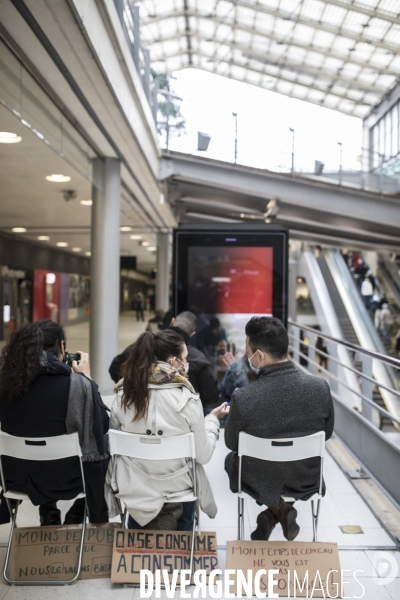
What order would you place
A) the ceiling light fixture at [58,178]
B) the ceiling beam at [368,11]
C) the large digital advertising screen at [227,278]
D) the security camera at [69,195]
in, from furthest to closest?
the ceiling beam at [368,11]
the security camera at [69,195]
the ceiling light fixture at [58,178]
the large digital advertising screen at [227,278]

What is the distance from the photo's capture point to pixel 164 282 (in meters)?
16.7

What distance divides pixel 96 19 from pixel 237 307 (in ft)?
10.1

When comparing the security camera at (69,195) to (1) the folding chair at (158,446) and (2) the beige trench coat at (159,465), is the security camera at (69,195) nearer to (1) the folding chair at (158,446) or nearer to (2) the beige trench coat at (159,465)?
(2) the beige trench coat at (159,465)

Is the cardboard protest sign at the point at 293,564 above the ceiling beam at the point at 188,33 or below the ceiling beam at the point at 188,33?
below

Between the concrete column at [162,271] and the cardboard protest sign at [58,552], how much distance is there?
13.6 meters

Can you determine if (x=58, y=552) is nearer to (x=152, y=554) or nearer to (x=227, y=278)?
(x=152, y=554)

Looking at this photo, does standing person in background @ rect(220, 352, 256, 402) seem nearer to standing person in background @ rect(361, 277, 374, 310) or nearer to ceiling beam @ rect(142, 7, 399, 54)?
standing person in background @ rect(361, 277, 374, 310)

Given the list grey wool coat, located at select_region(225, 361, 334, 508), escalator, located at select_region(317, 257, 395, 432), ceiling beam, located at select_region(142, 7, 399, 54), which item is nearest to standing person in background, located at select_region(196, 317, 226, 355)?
grey wool coat, located at select_region(225, 361, 334, 508)

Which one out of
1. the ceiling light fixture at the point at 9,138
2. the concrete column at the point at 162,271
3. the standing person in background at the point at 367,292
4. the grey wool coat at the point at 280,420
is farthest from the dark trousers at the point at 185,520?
the standing person in background at the point at 367,292

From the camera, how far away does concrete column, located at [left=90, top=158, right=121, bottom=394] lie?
7.63 m

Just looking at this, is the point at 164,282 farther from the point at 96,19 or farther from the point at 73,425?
the point at 73,425

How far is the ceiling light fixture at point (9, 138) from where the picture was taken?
17.1 feet

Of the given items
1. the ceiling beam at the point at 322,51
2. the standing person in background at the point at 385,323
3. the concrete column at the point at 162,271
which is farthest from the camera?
the ceiling beam at the point at 322,51

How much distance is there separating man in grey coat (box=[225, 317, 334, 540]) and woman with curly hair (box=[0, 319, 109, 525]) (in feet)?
2.27
